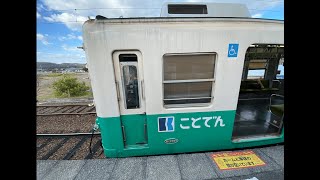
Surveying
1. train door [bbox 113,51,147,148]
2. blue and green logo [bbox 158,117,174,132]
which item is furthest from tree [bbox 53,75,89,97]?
blue and green logo [bbox 158,117,174,132]

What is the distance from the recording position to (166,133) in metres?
2.76

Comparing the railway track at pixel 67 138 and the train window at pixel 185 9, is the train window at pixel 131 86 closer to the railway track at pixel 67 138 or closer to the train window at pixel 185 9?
the railway track at pixel 67 138

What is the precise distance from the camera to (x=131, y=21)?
234 cm

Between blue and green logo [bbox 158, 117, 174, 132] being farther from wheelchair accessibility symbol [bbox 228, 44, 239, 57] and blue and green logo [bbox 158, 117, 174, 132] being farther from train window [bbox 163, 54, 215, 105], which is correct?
wheelchair accessibility symbol [bbox 228, 44, 239, 57]

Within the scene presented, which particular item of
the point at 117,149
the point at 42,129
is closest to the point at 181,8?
the point at 117,149

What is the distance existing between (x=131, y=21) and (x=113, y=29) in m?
0.31

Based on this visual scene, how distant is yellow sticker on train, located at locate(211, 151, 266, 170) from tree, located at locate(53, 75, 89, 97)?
17252 millimetres

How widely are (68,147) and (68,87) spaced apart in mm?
15272

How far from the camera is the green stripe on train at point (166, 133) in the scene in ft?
8.90

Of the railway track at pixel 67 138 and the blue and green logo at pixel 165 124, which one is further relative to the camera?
the railway track at pixel 67 138

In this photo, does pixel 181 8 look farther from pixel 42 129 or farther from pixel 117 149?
pixel 42 129


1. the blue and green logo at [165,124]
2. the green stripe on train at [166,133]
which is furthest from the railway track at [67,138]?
the blue and green logo at [165,124]

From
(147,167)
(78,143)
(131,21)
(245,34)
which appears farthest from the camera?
(78,143)

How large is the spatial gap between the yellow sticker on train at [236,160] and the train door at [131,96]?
1445 mm
